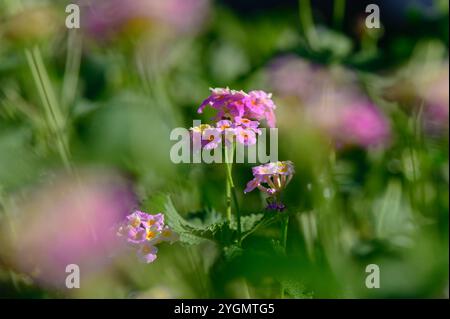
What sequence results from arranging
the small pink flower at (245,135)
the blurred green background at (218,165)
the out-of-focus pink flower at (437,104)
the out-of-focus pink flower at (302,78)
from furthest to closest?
the out-of-focus pink flower at (302,78) → the out-of-focus pink flower at (437,104) → the blurred green background at (218,165) → the small pink flower at (245,135)

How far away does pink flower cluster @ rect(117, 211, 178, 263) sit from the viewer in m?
0.53

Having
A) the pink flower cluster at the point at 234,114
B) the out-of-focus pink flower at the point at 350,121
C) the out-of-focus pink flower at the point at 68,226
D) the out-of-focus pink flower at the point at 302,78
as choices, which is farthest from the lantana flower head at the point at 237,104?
the out-of-focus pink flower at the point at 302,78

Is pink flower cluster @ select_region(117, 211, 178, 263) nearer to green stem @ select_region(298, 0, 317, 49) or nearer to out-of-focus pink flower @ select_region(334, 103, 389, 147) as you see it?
out-of-focus pink flower @ select_region(334, 103, 389, 147)

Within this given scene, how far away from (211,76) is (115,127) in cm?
41

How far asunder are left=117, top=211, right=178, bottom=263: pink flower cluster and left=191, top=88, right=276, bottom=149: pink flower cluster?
6 centimetres

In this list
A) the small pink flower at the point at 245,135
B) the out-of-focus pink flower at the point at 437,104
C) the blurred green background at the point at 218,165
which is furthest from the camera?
the out-of-focus pink flower at the point at 437,104

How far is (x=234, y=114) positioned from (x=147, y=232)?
99mm

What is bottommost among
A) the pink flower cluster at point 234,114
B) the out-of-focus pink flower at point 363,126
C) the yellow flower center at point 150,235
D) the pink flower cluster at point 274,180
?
the yellow flower center at point 150,235

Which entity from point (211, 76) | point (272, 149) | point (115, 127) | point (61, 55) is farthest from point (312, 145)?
point (61, 55)

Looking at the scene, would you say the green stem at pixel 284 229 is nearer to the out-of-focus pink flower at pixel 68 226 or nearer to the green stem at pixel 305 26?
the out-of-focus pink flower at pixel 68 226

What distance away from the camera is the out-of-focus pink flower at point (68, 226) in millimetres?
680

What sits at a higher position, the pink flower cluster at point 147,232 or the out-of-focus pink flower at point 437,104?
the out-of-focus pink flower at point 437,104

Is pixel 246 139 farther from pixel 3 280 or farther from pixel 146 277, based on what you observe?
pixel 3 280
